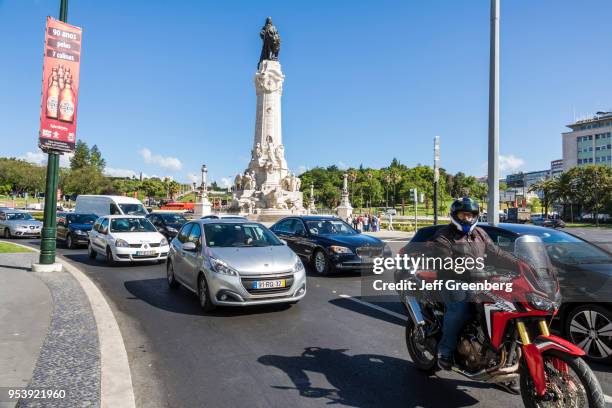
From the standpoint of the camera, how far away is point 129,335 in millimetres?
5664

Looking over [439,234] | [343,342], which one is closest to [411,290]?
[439,234]

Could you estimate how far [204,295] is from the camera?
6.93 metres

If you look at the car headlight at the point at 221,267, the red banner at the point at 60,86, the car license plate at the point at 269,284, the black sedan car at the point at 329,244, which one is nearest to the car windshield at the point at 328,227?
the black sedan car at the point at 329,244

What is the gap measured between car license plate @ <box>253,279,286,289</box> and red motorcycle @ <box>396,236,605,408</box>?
3575mm

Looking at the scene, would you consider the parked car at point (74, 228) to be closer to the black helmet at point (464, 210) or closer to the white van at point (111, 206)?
the white van at point (111, 206)

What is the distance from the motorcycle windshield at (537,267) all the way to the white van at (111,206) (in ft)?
77.4

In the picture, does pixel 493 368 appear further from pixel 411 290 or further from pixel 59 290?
pixel 59 290

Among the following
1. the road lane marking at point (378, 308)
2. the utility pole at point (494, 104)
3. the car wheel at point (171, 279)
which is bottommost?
the road lane marking at point (378, 308)

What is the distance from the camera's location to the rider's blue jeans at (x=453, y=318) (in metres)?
3.47

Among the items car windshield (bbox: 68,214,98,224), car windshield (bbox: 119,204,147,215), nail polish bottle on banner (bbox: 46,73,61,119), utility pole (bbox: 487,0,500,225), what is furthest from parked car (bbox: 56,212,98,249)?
utility pole (bbox: 487,0,500,225)

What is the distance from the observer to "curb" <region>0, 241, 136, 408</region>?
3660 mm

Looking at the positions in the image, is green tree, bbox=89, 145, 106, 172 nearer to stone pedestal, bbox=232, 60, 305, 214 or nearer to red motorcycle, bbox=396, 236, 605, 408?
stone pedestal, bbox=232, 60, 305, 214

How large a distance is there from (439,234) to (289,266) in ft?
11.9

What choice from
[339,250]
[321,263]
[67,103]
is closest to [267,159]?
[67,103]
